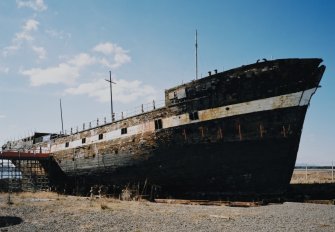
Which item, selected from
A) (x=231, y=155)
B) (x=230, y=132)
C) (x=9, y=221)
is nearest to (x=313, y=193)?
(x=231, y=155)

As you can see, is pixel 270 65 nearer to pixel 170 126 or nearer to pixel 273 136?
pixel 273 136

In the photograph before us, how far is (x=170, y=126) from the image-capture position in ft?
59.7

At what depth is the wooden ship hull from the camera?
620 inches

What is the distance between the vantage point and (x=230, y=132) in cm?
1638

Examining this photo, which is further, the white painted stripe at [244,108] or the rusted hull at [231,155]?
the rusted hull at [231,155]

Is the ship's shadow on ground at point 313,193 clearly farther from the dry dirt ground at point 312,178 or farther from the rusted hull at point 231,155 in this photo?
the dry dirt ground at point 312,178

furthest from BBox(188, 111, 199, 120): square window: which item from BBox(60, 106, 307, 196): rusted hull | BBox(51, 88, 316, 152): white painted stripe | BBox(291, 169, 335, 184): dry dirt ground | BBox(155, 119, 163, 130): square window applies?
BBox(291, 169, 335, 184): dry dirt ground

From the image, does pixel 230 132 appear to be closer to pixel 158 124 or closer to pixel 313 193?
pixel 158 124

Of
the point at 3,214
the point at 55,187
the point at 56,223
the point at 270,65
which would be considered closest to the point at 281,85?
the point at 270,65

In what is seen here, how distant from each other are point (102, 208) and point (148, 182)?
5375 mm

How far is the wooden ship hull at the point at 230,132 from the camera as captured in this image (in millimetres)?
15750

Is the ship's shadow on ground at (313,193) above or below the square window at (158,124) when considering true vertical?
below

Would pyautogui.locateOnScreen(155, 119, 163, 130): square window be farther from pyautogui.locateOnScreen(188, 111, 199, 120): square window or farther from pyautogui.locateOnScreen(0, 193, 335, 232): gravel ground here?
pyautogui.locateOnScreen(0, 193, 335, 232): gravel ground

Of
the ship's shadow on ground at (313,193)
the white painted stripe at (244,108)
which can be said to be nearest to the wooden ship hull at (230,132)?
the white painted stripe at (244,108)
